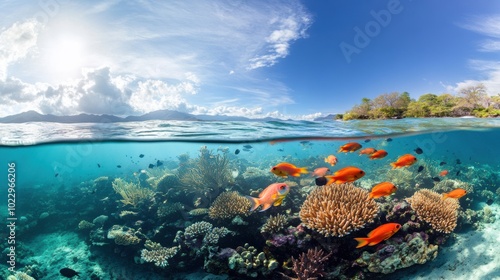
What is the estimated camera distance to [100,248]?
1025 centimetres

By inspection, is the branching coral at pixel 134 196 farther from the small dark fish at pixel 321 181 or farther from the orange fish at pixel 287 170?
the small dark fish at pixel 321 181

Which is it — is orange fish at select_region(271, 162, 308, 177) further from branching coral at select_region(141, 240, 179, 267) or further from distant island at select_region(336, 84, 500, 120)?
distant island at select_region(336, 84, 500, 120)

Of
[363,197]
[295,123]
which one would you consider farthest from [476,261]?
[295,123]

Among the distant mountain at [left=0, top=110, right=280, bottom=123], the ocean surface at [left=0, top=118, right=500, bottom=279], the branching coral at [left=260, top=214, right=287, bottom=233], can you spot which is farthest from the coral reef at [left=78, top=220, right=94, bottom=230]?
the branching coral at [left=260, top=214, right=287, bottom=233]

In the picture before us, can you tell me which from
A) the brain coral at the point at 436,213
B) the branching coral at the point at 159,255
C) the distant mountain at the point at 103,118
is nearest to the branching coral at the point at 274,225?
the branching coral at the point at 159,255

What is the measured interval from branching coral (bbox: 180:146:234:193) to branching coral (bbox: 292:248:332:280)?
5.61 m

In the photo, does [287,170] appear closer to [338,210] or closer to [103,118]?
[338,210]

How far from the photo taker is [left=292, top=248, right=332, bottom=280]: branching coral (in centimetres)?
609

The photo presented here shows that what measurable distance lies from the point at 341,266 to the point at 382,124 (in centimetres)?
1455

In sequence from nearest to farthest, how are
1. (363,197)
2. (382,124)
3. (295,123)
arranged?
(363,197)
(295,123)
(382,124)

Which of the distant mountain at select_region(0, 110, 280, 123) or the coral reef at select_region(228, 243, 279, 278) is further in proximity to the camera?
the distant mountain at select_region(0, 110, 280, 123)

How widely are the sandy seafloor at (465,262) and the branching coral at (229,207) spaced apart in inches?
187

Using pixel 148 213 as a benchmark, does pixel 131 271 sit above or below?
below

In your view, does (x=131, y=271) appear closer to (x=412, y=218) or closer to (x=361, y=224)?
(x=361, y=224)
